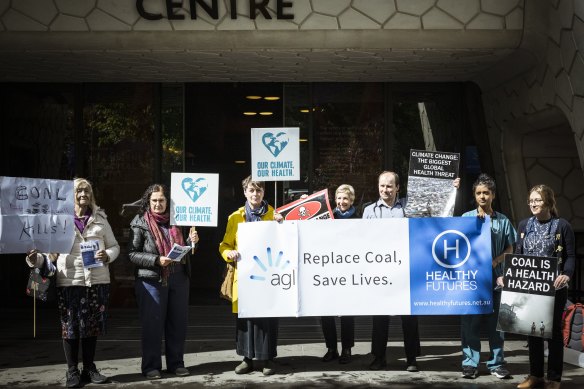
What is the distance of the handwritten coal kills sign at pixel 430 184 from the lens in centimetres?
752

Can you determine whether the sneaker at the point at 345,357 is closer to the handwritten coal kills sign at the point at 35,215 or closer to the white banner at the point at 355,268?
the white banner at the point at 355,268

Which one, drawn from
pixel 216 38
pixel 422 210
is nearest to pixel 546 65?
pixel 422 210

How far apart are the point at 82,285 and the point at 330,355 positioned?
9.00 ft

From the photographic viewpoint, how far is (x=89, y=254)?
6840 millimetres

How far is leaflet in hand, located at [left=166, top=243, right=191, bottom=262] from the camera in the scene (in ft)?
23.2

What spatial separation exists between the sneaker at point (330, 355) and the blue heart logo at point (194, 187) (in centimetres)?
231

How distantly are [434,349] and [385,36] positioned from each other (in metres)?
3.89

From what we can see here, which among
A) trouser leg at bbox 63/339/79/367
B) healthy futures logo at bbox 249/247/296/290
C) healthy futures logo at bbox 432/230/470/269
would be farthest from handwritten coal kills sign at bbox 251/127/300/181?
trouser leg at bbox 63/339/79/367

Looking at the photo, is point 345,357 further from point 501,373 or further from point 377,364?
point 501,373

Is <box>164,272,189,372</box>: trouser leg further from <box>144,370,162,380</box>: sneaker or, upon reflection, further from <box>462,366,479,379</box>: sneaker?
<box>462,366,479,379</box>: sneaker

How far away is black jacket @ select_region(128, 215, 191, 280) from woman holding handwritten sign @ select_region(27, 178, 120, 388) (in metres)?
0.21

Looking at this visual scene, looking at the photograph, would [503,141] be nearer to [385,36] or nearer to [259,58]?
[385,36]

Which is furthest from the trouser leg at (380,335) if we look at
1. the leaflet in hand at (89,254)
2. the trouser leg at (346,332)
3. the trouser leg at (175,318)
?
the leaflet in hand at (89,254)

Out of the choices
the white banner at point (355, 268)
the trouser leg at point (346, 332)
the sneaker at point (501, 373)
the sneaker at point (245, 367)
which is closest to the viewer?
the sneaker at point (501, 373)
